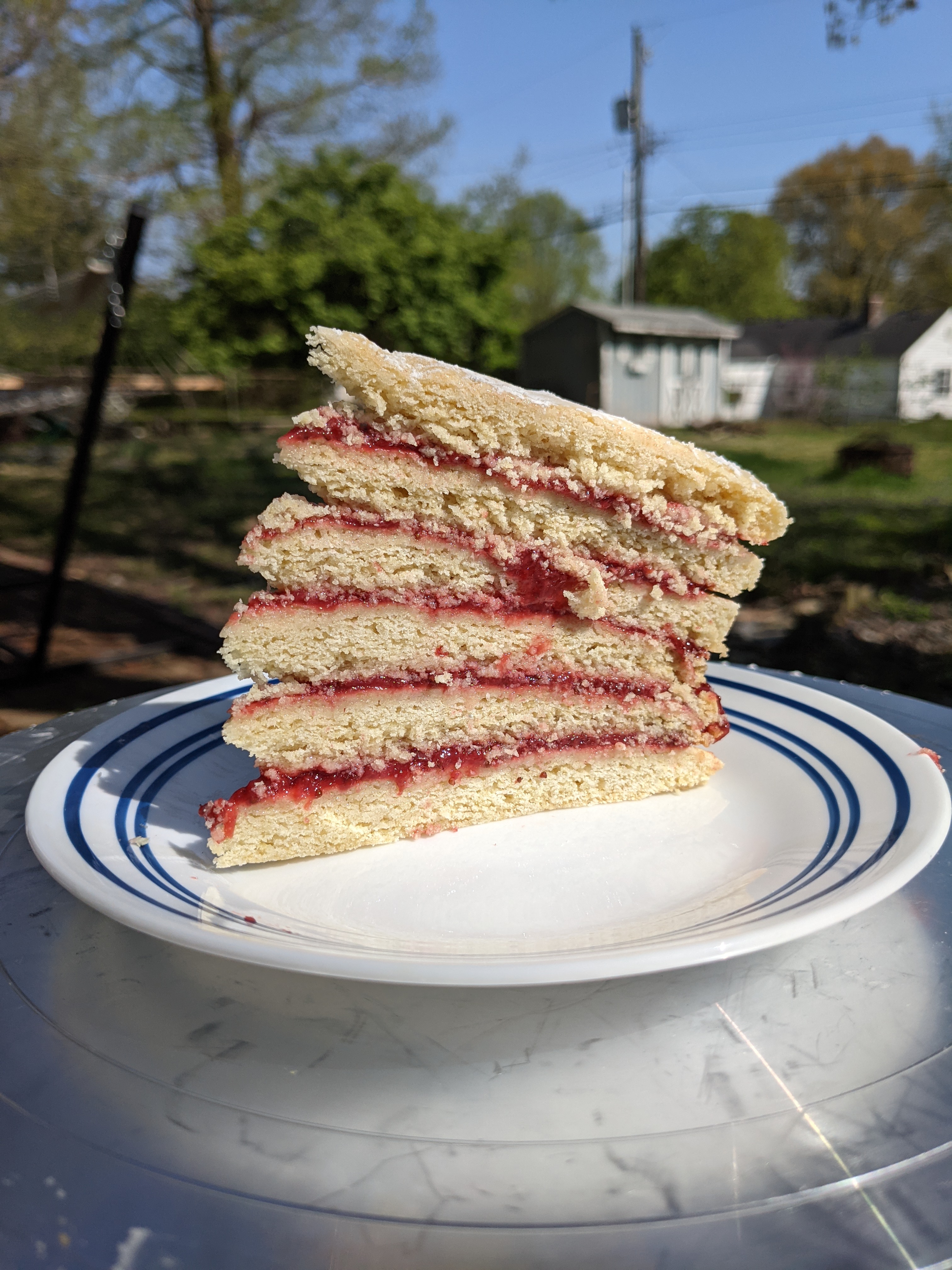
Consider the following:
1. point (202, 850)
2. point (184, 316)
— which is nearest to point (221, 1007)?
point (202, 850)

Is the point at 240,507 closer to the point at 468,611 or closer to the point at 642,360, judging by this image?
the point at 642,360

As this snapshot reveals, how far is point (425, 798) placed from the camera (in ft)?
6.27

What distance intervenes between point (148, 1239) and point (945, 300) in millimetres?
10906

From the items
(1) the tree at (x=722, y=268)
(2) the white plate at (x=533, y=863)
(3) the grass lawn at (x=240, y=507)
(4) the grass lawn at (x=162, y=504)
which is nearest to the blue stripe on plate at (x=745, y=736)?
(2) the white plate at (x=533, y=863)

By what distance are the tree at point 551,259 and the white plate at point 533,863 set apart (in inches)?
761

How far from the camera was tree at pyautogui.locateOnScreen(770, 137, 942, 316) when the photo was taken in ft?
31.6

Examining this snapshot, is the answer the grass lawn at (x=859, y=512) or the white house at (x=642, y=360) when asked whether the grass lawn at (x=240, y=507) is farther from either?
the white house at (x=642, y=360)

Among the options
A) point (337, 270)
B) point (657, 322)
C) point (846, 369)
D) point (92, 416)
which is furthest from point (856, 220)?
point (92, 416)

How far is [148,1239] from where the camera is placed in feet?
2.65

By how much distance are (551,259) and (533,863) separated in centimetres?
2804

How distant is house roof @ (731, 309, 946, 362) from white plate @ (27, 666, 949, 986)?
975 cm

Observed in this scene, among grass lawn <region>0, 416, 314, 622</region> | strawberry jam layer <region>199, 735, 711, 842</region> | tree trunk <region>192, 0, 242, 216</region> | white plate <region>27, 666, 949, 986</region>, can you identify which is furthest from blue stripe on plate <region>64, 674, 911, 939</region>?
tree trunk <region>192, 0, 242, 216</region>

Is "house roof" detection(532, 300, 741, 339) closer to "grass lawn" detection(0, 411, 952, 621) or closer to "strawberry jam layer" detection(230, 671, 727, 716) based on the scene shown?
"grass lawn" detection(0, 411, 952, 621)

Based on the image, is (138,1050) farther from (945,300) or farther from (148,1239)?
(945,300)
